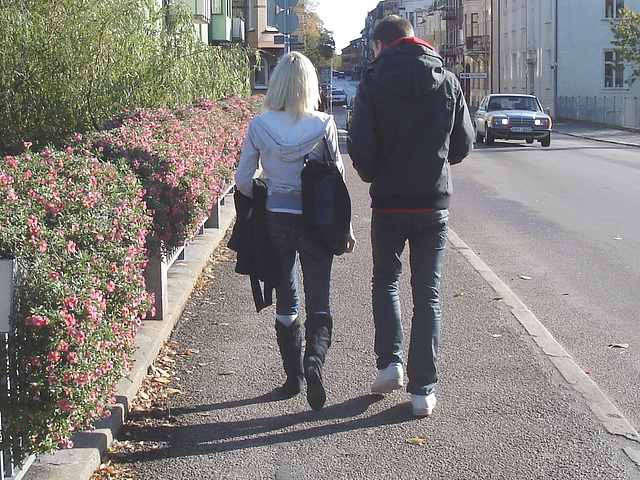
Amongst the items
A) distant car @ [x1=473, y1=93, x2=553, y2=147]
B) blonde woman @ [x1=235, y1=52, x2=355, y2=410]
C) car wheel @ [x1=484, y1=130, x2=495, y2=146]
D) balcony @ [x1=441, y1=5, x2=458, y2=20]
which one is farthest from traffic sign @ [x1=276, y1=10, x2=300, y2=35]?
balcony @ [x1=441, y1=5, x2=458, y2=20]

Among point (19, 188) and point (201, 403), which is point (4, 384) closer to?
point (19, 188)

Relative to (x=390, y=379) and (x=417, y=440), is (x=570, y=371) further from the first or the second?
(x=417, y=440)

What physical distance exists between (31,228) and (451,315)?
4074mm

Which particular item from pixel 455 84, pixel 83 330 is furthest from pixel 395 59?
pixel 83 330

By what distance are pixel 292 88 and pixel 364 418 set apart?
168cm

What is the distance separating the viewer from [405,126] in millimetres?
4723

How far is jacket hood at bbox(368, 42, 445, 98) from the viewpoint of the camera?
4.67 metres

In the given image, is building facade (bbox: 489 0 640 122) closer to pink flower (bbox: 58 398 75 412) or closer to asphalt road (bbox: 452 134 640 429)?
asphalt road (bbox: 452 134 640 429)

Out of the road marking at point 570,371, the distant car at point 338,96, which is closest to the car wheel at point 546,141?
the road marking at point 570,371

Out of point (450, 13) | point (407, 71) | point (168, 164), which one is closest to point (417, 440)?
point (407, 71)

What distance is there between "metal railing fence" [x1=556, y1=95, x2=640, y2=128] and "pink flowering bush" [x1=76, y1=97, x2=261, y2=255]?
3740 centimetres

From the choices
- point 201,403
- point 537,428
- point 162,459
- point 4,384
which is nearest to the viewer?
point 4,384

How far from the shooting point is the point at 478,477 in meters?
4.09

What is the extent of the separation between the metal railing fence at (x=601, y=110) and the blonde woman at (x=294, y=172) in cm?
3953
